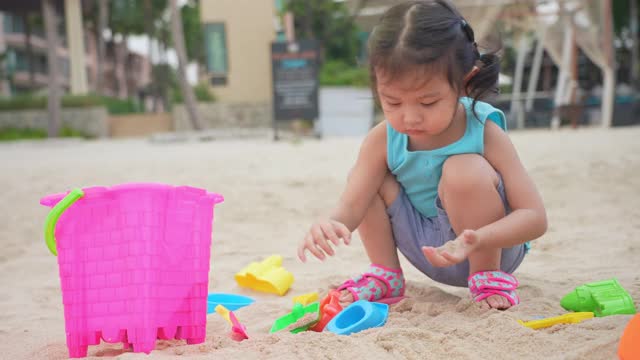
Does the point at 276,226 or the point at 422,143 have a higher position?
the point at 422,143

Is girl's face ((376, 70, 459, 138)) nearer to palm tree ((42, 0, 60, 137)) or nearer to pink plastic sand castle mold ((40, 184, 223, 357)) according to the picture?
pink plastic sand castle mold ((40, 184, 223, 357))

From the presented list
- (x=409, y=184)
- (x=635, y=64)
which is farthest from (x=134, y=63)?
(x=409, y=184)

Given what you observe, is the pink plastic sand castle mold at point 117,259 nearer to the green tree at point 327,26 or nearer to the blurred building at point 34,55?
the green tree at point 327,26

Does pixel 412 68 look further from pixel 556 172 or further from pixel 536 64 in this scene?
pixel 536 64

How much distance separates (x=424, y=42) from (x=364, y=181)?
19.1 inches

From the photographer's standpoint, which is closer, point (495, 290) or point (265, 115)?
point (495, 290)

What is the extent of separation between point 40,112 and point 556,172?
14.7 metres

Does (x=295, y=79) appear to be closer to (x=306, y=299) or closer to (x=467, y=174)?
(x=306, y=299)

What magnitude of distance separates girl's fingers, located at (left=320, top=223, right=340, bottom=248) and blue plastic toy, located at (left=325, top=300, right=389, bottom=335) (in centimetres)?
19

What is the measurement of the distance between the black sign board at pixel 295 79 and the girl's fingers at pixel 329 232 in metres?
9.83

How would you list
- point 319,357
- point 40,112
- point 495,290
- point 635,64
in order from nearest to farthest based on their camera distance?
point 319,357 < point 495,290 < point 40,112 < point 635,64

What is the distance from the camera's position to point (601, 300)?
1.71 meters

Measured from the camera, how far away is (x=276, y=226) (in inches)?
145

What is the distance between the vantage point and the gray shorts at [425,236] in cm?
191
